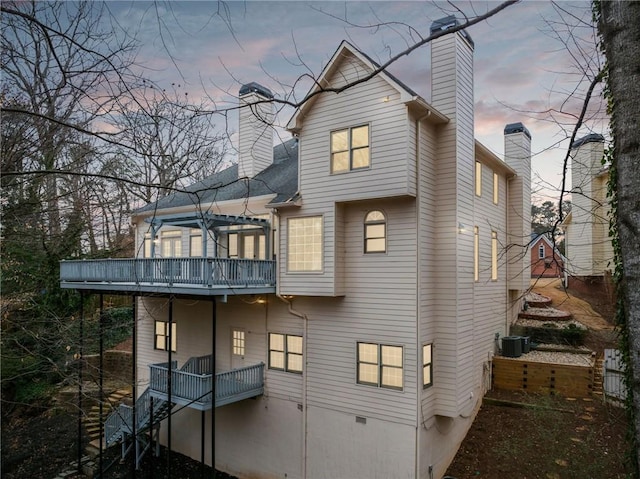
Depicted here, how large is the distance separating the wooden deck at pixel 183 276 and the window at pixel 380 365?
10.5ft

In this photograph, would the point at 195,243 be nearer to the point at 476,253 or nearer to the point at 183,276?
the point at 183,276

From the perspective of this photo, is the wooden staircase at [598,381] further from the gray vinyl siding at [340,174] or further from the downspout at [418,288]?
the gray vinyl siding at [340,174]

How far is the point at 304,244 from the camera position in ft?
37.5

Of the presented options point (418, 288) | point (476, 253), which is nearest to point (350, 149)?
point (418, 288)

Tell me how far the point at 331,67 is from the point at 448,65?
3.16m

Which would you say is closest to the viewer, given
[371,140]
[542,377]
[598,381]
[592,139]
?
[592,139]

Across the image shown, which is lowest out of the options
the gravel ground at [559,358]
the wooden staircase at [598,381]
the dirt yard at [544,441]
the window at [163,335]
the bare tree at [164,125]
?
the dirt yard at [544,441]

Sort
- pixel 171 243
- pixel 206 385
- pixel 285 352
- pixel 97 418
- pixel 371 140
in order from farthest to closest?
pixel 171 243 → pixel 97 418 → pixel 285 352 → pixel 206 385 → pixel 371 140

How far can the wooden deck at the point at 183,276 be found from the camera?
1039 centimetres

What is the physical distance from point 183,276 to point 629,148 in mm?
9918

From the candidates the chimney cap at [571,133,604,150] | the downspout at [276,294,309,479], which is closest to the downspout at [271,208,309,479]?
the downspout at [276,294,309,479]

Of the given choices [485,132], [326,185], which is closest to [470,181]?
[326,185]

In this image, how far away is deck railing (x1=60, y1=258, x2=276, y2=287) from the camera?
1041 cm

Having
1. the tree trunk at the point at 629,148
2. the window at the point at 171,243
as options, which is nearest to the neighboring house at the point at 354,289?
the window at the point at 171,243
